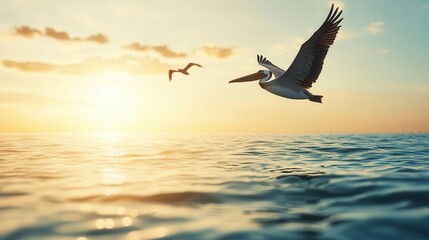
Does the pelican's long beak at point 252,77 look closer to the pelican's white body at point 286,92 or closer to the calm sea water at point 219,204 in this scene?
the pelican's white body at point 286,92

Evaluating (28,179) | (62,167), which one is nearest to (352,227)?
(28,179)

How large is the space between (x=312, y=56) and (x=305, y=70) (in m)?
0.86

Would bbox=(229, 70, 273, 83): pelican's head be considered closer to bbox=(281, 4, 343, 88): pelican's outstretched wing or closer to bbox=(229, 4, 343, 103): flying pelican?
bbox=(229, 4, 343, 103): flying pelican

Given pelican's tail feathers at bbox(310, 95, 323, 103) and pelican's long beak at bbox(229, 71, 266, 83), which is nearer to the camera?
pelican's tail feathers at bbox(310, 95, 323, 103)

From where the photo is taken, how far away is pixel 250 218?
540 centimetres

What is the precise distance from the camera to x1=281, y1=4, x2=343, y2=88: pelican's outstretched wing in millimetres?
11453

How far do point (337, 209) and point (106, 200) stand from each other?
156 inches

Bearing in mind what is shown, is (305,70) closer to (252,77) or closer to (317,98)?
(317,98)

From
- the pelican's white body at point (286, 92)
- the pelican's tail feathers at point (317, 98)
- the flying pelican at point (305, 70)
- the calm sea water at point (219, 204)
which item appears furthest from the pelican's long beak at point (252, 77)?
the calm sea water at point (219, 204)

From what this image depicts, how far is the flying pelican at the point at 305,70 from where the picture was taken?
11469mm

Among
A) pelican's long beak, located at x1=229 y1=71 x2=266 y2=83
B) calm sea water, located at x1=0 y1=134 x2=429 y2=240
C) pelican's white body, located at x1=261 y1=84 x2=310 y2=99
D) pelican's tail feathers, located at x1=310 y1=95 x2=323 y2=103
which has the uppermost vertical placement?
pelican's long beak, located at x1=229 y1=71 x2=266 y2=83

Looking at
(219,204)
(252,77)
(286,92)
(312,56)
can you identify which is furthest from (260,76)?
(219,204)

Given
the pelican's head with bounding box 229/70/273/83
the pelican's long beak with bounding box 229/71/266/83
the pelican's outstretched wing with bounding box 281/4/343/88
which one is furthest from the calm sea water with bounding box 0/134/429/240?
the pelican's long beak with bounding box 229/71/266/83

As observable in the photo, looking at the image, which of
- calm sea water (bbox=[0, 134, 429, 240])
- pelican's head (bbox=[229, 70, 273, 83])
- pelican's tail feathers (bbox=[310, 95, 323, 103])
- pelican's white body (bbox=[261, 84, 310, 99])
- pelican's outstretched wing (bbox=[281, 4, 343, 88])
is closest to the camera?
calm sea water (bbox=[0, 134, 429, 240])
